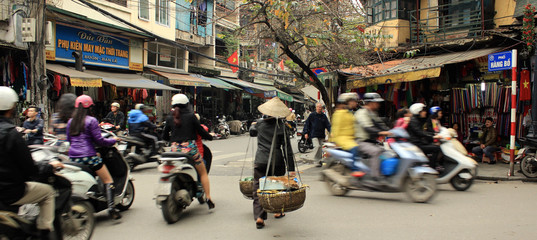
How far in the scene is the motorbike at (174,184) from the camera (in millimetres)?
5012

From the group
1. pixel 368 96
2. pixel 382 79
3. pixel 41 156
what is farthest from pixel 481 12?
pixel 41 156

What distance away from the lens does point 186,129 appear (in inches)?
220

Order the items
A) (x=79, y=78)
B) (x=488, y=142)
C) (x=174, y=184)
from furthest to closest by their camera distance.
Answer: (x=79, y=78) → (x=488, y=142) → (x=174, y=184)

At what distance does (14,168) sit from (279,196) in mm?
2472

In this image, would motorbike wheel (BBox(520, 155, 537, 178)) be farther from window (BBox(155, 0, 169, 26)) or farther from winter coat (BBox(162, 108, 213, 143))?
window (BBox(155, 0, 169, 26))

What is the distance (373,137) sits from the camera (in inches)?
258

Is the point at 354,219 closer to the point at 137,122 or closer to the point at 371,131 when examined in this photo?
the point at 371,131

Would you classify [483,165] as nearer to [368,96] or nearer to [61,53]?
[368,96]

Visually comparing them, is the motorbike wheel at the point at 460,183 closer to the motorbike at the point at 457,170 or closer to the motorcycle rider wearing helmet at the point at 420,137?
the motorbike at the point at 457,170

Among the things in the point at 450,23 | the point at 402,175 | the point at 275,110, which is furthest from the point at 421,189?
the point at 450,23

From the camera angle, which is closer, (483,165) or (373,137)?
(373,137)

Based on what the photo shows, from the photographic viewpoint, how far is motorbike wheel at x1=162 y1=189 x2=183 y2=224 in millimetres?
5031

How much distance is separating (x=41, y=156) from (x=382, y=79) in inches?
378

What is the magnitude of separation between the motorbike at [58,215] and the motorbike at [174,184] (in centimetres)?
94
